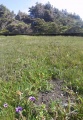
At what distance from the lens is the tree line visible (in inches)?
2229

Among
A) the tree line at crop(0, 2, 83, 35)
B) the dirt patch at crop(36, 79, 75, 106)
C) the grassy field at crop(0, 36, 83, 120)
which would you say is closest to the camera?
the grassy field at crop(0, 36, 83, 120)

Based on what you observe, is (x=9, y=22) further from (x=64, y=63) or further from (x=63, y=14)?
(x=64, y=63)

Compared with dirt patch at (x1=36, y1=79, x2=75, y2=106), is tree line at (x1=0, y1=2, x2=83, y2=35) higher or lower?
higher

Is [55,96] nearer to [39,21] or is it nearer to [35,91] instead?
[35,91]

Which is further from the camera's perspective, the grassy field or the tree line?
the tree line

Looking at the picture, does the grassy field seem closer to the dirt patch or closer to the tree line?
the dirt patch

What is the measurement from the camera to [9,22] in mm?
66438

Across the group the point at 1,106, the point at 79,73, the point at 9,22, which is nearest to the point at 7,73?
the point at 79,73

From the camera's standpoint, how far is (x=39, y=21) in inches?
2368

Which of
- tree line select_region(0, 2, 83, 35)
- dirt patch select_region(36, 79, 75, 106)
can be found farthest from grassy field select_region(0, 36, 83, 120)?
tree line select_region(0, 2, 83, 35)

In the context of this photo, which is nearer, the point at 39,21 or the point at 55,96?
the point at 55,96

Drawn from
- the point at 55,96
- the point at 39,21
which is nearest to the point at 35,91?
the point at 55,96

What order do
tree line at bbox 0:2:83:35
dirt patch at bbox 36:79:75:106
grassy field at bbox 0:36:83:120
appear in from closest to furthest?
1. grassy field at bbox 0:36:83:120
2. dirt patch at bbox 36:79:75:106
3. tree line at bbox 0:2:83:35

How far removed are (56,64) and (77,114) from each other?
2.49m
